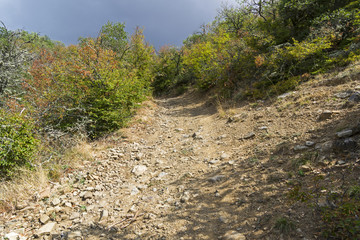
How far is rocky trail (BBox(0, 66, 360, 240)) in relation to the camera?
8.82 ft

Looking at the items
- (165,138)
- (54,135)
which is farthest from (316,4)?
(54,135)

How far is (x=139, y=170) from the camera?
16.3 ft

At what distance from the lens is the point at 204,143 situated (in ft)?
19.5

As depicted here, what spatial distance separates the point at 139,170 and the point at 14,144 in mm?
3242

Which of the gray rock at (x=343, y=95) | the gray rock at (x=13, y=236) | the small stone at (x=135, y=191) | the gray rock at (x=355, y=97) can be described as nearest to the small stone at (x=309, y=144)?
the gray rock at (x=355, y=97)

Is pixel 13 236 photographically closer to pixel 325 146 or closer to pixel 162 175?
pixel 162 175

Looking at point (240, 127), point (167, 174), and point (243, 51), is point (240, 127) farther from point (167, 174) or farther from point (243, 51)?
point (243, 51)

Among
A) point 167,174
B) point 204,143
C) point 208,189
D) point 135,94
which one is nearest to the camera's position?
point 208,189

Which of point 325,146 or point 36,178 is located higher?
point 36,178

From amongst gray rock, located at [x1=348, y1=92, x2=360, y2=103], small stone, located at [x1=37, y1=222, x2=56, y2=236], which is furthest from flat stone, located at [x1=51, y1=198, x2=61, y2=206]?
gray rock, located at [x1=348, y1=92, x2=360, y2=103]

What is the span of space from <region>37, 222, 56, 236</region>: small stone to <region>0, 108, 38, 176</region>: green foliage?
2148 mm

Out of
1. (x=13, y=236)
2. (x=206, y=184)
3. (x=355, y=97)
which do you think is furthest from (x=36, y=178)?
(x=355, y=97)

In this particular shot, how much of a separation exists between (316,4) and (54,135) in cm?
1358

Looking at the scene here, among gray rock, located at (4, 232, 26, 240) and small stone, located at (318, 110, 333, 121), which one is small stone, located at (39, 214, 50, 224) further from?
small stone, located at (318, 110, 333, 121)
